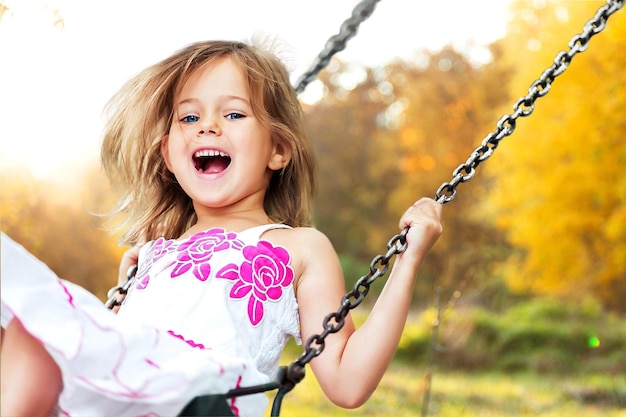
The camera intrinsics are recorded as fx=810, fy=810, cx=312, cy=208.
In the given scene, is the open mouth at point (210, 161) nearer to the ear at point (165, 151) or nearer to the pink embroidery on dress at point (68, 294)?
the ear at point (165, 151)

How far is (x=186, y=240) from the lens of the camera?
191 centimetres

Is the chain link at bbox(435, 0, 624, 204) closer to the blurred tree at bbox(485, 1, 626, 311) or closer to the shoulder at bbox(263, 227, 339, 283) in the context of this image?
the shoulder at bbox(263, 227, 339, 283)

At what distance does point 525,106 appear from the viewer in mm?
1657

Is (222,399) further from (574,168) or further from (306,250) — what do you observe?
(574,168)

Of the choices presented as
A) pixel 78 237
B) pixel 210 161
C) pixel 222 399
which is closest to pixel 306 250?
pixel 210 161

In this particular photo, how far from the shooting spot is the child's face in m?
1.90

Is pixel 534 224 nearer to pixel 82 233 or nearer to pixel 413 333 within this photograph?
pixel 413 333

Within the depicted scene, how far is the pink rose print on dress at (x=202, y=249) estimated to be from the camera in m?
1.75

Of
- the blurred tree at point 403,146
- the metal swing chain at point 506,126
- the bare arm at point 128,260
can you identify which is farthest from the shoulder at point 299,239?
the blurred tree at point 403,146

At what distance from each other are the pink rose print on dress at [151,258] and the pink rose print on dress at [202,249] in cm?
7

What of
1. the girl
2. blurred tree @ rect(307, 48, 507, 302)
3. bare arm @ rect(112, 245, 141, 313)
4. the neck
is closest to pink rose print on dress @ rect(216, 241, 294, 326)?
the girl

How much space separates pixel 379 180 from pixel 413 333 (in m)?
9.52

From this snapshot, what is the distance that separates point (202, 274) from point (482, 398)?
553cm

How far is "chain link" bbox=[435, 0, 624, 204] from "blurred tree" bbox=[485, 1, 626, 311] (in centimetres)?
842
